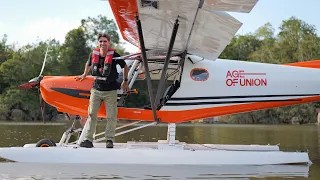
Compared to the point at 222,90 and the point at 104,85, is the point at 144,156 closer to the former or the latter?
the point at 104,85

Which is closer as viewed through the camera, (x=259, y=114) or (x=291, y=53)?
(x=259, y=114)

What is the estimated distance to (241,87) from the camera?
762 centimetres

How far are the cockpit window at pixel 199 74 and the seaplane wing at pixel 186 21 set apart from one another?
0.89 feet

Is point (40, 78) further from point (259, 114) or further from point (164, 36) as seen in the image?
point (259, 114)

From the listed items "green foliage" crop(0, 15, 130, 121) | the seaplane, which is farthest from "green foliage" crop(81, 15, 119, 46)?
the seaplane

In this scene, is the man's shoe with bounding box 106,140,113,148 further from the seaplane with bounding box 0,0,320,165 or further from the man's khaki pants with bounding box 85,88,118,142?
the seaplane with bounding box 0,0,320,165

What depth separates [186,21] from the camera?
6215mm

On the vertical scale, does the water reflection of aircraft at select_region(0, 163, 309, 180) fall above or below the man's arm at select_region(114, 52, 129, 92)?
below

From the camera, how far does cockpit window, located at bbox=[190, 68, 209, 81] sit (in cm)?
758

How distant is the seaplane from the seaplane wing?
0.02m

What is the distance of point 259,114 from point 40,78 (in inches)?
1113

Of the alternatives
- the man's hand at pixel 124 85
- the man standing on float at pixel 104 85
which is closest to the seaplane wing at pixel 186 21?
the man standing on float at pixel 104 85

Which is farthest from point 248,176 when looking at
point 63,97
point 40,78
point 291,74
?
point 40,78

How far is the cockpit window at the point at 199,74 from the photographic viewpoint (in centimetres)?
758
